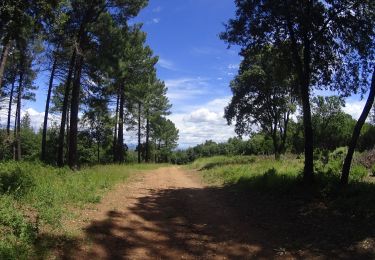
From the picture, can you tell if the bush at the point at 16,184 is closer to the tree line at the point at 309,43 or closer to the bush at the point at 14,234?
the bush at the point at 14,234

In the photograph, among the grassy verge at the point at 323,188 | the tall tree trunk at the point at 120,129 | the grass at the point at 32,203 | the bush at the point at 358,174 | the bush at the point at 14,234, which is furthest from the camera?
the tall tree trunk at the point at 120,129

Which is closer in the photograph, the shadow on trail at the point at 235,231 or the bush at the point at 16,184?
the shadow on trail at the point at 235,231

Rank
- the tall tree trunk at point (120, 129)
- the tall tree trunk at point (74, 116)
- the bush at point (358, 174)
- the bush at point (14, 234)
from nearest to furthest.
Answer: the bush at point (14, 234) < the bush at point (358, 174) < the tall tree trunk at point (74, 116) < the tall tree trunk at point (120, 129)

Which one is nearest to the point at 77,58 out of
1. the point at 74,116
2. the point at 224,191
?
the point at 74,116

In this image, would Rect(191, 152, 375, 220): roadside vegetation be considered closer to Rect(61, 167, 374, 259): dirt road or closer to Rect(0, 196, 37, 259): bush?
Rect(61, 167, 374, 259): dirt road

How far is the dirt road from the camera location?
25.0ft

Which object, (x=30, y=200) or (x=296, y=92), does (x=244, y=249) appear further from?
(x=296, y=92)

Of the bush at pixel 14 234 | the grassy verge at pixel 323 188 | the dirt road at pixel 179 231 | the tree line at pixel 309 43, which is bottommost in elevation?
the dirt road at pixel 179 231

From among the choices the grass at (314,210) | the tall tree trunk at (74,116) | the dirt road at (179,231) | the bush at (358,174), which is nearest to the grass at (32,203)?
the dirt road at (179,231)

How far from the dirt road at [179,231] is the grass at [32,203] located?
0.60 meters

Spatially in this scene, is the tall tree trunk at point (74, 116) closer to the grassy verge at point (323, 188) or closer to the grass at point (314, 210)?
the grassy verge at point (323, 188)

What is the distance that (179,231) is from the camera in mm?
9266

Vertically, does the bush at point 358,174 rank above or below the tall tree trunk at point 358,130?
below

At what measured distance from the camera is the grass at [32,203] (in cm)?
668
